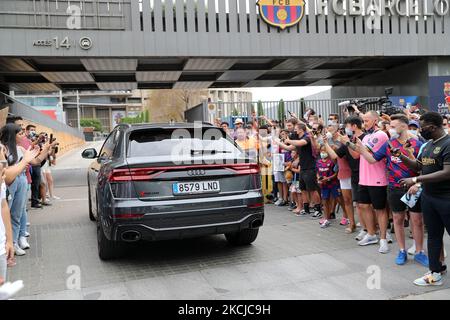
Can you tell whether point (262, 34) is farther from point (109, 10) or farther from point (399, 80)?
point (399, 80)

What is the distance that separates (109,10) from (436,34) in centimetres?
1310

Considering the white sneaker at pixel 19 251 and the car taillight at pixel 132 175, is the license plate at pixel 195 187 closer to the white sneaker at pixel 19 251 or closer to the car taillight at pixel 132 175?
the car taillight at pixel 132 175

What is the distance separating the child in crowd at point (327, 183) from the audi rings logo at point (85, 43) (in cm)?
971

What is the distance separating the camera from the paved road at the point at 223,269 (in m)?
3.99

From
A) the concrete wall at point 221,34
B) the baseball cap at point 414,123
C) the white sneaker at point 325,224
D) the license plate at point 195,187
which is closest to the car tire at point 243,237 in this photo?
the license plate at point 195,187

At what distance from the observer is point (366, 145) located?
17.4ft

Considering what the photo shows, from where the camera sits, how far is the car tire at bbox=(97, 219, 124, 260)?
493 centimetres

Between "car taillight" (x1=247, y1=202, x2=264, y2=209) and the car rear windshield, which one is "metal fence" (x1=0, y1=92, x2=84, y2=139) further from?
"car taillight" (x1=247, y1=202, x2=264, y2=209)

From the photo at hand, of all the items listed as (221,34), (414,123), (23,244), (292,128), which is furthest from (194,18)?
(23,244)

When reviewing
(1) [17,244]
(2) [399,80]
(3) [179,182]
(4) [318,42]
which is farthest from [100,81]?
(3) [179,182]

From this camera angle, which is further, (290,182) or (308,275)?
(290,182)

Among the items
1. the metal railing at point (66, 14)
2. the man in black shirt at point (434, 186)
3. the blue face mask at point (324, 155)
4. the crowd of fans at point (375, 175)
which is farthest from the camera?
the metal railing at point (66, 14)

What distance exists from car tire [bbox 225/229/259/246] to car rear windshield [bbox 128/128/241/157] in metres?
1.19

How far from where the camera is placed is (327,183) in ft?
22.3
